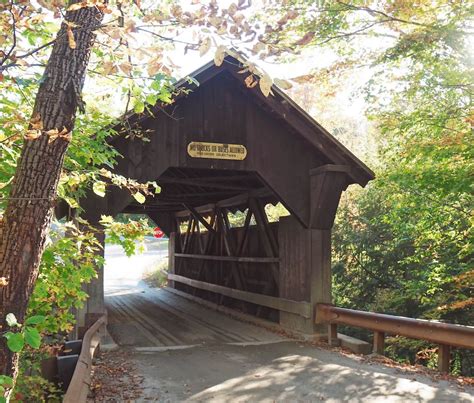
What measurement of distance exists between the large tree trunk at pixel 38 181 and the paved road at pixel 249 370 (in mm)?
2966

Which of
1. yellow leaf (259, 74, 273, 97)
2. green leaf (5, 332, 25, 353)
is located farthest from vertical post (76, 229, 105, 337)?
yellow leaf (259, 74, 273, 97)

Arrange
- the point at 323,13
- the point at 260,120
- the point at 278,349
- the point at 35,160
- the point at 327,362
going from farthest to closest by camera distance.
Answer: the point at 323,13, the point at 260,120, the point at 278,349, the point at 327,362, the point at 35,160

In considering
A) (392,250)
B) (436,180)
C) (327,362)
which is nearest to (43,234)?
(327,362)

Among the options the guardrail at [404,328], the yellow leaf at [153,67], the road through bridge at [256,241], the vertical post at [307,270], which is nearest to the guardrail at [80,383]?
the road through bridge at [256,241]

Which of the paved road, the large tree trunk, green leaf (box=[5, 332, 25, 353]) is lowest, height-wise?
the paved road

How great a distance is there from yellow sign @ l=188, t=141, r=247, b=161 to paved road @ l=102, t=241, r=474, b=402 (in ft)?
10.6

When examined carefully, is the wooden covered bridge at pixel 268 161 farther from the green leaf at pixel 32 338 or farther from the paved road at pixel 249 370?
the green leaf at pixel 32 338

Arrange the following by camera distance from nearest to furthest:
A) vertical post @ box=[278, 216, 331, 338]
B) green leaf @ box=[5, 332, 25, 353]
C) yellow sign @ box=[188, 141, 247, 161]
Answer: green leaf @ box=[5, 332, 25, 353] → yellow sign @ box=[188, 141, 247, 161] → vertical post @ box=[278, 216, 331, 338]

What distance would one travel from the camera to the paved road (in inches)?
205

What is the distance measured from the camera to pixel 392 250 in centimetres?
1439

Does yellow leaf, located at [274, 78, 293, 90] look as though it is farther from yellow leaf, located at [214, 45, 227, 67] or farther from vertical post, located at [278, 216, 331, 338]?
vertical post, located at [278, 216, 331, 338]

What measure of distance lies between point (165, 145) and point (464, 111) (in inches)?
212

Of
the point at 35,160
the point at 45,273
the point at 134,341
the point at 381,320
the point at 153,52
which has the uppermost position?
the point at 153,52

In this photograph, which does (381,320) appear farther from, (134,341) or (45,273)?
(45,273)
